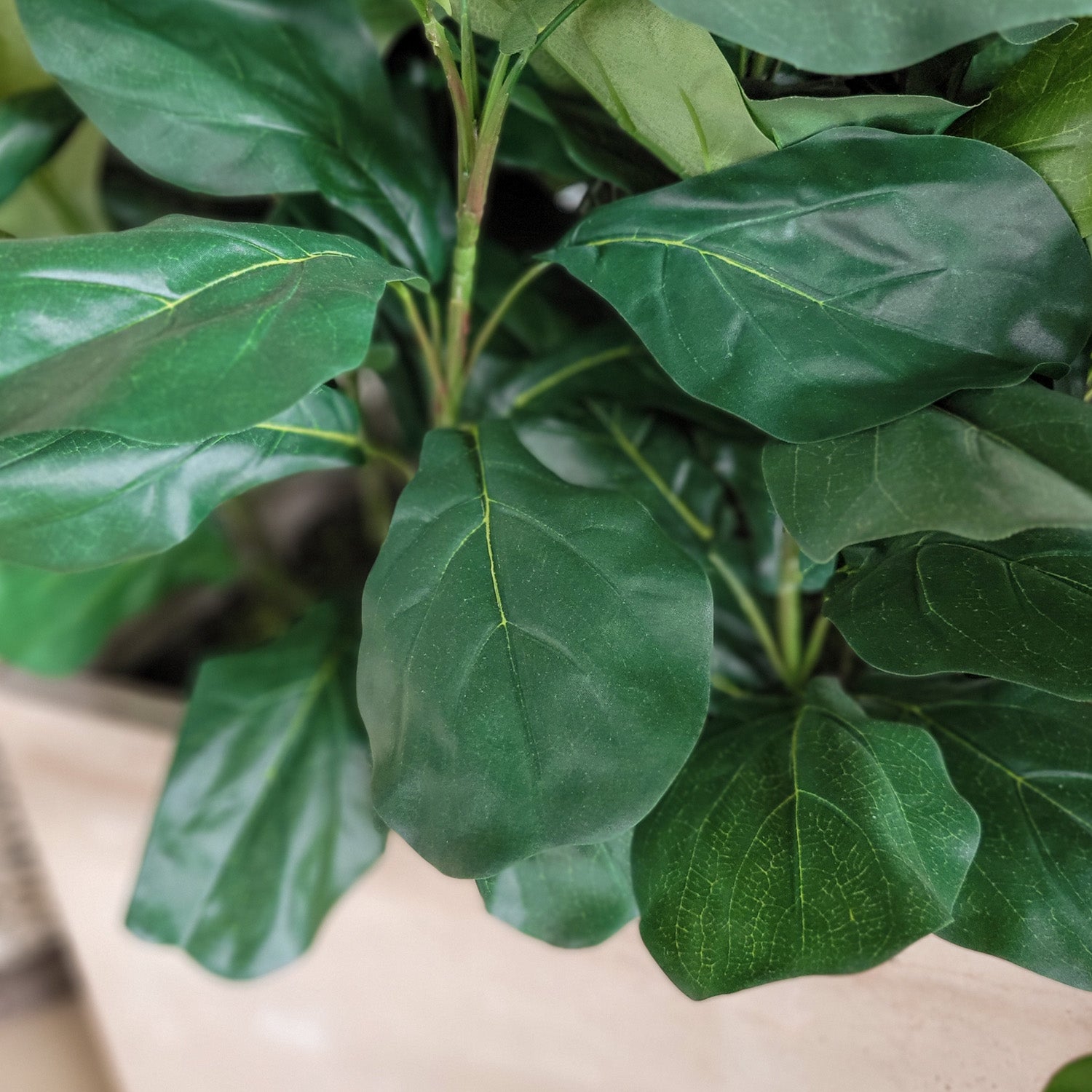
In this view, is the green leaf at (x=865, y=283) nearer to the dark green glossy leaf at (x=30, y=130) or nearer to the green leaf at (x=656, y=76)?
the green leaf at (x=656, y=76)

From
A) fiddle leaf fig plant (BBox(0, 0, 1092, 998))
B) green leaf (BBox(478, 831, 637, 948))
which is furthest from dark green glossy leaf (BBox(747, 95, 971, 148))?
green leaf (BBox(478, 831, 637, 948))

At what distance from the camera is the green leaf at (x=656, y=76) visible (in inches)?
15.3

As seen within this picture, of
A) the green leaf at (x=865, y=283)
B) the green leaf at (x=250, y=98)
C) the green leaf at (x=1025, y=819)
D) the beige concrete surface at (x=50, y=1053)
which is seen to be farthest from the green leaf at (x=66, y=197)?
the beige concrete surface at (x=50, y=1053)

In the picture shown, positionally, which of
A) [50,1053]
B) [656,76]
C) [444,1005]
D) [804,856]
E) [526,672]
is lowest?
[50,1053]

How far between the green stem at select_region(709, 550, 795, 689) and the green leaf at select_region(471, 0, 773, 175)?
221 millimetres

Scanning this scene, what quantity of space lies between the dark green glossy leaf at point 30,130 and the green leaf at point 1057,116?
0.50 meters

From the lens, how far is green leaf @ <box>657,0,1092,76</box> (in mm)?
310

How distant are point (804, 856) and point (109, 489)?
337 mm

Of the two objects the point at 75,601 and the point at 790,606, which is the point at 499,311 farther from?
the point at 75,601

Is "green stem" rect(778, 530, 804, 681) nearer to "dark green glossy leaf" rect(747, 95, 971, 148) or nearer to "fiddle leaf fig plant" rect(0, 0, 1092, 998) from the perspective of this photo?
"fiddle leaf fig plant" rect(0, 0, 1092, 998)

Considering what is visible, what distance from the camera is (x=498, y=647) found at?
1.26ft

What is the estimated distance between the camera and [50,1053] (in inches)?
41.9

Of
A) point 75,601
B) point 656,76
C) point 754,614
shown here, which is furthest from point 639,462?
point 75,601

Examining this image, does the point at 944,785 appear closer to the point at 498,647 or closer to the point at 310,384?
the point at 498,647
